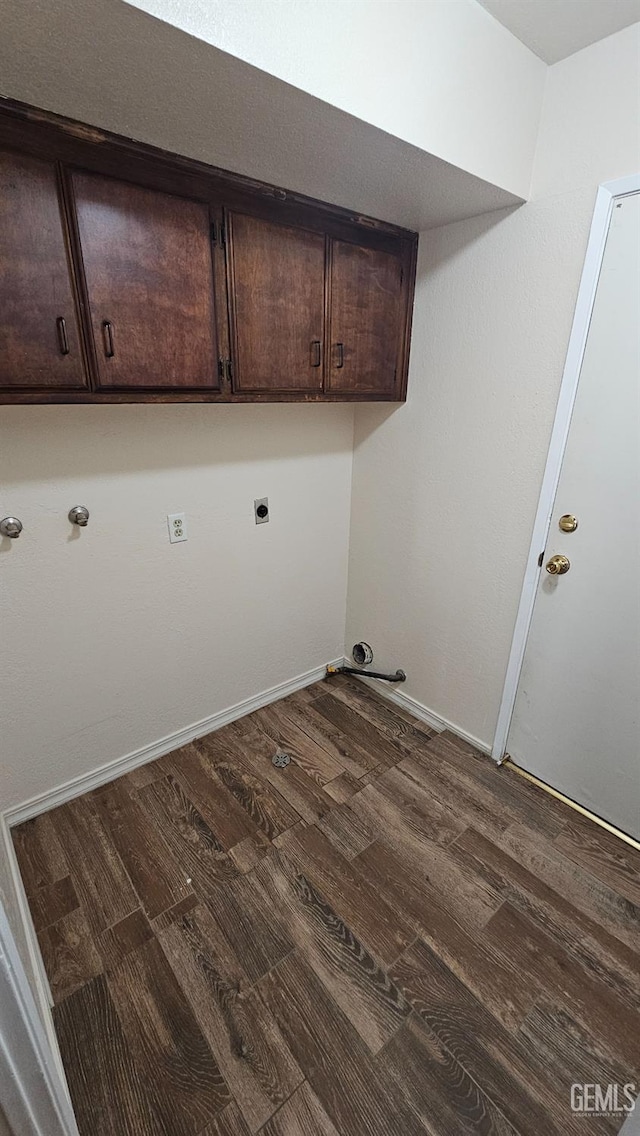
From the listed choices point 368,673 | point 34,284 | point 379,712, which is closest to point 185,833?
point 379,712

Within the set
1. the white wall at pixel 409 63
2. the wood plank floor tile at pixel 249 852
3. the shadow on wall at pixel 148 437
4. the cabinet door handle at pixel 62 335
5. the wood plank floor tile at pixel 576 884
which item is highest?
the white wall at pixel 409 63

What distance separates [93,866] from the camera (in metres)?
1.57

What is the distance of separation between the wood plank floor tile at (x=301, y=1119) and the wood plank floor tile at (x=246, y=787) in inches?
26.5

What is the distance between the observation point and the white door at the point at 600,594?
1389 millimetres

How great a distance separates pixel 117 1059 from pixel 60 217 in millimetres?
2048

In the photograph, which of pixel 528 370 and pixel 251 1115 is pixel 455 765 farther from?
pixel 528 370

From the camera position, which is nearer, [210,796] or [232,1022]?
[232,1022]

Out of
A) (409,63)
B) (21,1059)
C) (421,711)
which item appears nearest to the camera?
(21,1059)

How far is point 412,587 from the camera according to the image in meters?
2.21

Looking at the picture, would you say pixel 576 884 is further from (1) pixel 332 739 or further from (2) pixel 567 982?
(1) pixel 332 739

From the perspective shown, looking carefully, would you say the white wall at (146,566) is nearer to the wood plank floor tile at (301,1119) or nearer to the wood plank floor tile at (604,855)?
the wood plank floor tile at (301,1119)

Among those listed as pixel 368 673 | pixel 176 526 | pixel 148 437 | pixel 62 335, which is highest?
pixel 62 335

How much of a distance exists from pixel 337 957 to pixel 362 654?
1.40 metres

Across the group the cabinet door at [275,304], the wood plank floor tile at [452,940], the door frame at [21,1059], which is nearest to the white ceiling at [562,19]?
the cabinet door at [275,304]
